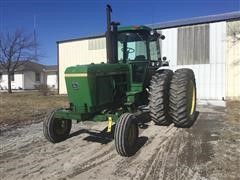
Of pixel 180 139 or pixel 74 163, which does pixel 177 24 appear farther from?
pixel 74 163

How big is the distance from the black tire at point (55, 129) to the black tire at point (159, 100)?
2.19 m

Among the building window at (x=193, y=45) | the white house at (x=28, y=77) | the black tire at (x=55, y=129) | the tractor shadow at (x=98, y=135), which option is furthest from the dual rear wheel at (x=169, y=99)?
the white house at (x=28, y=77)

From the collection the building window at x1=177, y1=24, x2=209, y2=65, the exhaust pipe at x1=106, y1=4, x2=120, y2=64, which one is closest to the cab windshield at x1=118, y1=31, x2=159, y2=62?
the exhaust pipe at x1=106, y1=4, x2=120, y2=64

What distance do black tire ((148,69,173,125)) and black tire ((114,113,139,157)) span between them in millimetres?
1262

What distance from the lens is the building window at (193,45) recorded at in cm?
1928

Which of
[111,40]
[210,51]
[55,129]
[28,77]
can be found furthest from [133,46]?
[28,77]

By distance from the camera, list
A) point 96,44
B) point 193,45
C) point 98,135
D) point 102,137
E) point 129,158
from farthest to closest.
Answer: point 96,44, point 193,45, point 98,135, point 102,137, point 129,158

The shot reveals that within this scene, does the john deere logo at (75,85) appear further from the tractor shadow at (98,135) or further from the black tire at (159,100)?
the black tire at (159,100)

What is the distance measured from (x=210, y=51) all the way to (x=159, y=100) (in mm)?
12504

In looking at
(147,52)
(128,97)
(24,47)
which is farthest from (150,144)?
(24,47)

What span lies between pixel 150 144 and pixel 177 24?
14530 mm

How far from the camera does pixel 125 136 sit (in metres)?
6.22

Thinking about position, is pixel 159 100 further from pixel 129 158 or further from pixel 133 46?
pixel 129 158

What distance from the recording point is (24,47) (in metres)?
36.2
